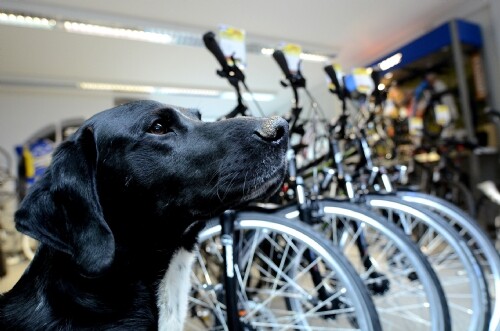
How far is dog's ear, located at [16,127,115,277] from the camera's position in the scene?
70cm

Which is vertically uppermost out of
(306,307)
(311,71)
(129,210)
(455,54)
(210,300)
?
(311,71)

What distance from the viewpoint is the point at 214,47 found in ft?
4.55

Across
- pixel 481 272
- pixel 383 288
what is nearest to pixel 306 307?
pixel 383 288

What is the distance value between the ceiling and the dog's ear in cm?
317

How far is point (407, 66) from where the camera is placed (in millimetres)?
→ 4938

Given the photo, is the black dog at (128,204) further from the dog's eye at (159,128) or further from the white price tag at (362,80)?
the white price tag at (362,80)

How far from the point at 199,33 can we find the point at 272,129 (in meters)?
4.13

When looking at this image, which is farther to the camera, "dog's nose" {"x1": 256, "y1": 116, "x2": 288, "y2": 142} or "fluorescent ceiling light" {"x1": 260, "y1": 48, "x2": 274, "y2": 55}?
"fluorescent ceiling light" {"x1": 260, "y1": 48, "x2": 274, "y2": 55}

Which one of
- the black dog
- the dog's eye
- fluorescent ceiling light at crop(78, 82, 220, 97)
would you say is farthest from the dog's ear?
fluorescent ceiling light at crop(78, 82, 220, 97)

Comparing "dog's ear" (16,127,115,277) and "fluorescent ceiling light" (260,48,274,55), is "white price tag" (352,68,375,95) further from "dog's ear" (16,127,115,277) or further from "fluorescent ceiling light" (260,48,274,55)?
"fluorescent ceiling light" (260,48,274,55)

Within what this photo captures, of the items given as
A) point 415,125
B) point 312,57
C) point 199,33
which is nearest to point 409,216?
point 415,125

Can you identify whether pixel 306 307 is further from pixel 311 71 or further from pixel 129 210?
pixel 311 71

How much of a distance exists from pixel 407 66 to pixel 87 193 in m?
5.19

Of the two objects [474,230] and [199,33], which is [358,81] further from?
[199,33]
